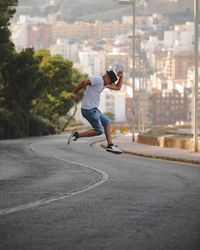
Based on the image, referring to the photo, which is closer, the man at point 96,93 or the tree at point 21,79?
the man at point 96,93

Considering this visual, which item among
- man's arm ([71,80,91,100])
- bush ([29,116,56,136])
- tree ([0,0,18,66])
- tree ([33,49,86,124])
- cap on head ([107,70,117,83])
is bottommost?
bush ([29,116,56,136])

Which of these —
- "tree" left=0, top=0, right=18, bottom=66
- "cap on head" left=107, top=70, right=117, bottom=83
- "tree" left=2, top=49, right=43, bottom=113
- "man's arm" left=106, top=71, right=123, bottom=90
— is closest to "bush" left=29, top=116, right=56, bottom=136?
"tree" left=2, top=49, right=43, bottom=113

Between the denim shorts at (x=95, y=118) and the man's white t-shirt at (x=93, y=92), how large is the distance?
0.37 ft

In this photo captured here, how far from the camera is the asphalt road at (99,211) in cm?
802

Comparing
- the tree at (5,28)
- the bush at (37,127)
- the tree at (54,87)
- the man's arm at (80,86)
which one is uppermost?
the tree at (5,28)

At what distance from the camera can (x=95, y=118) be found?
1783 cm

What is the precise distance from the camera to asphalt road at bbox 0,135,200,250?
26.3 ft

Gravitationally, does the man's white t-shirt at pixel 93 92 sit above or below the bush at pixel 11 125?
above

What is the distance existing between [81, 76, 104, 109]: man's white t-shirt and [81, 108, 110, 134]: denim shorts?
11cm

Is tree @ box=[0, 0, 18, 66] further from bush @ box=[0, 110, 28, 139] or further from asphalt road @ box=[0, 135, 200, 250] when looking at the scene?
asphalt road @ box=[0, 135, 200, 250]

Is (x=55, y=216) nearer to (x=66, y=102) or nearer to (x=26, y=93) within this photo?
(x=26, y=93)

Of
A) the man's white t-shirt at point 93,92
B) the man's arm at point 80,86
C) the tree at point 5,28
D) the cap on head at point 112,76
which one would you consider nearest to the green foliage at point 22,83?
the tree at point 5,28

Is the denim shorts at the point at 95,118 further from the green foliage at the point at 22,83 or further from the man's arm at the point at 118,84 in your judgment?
the green foliage at the point at 22,83

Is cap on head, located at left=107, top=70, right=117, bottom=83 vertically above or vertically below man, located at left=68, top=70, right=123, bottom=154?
above
